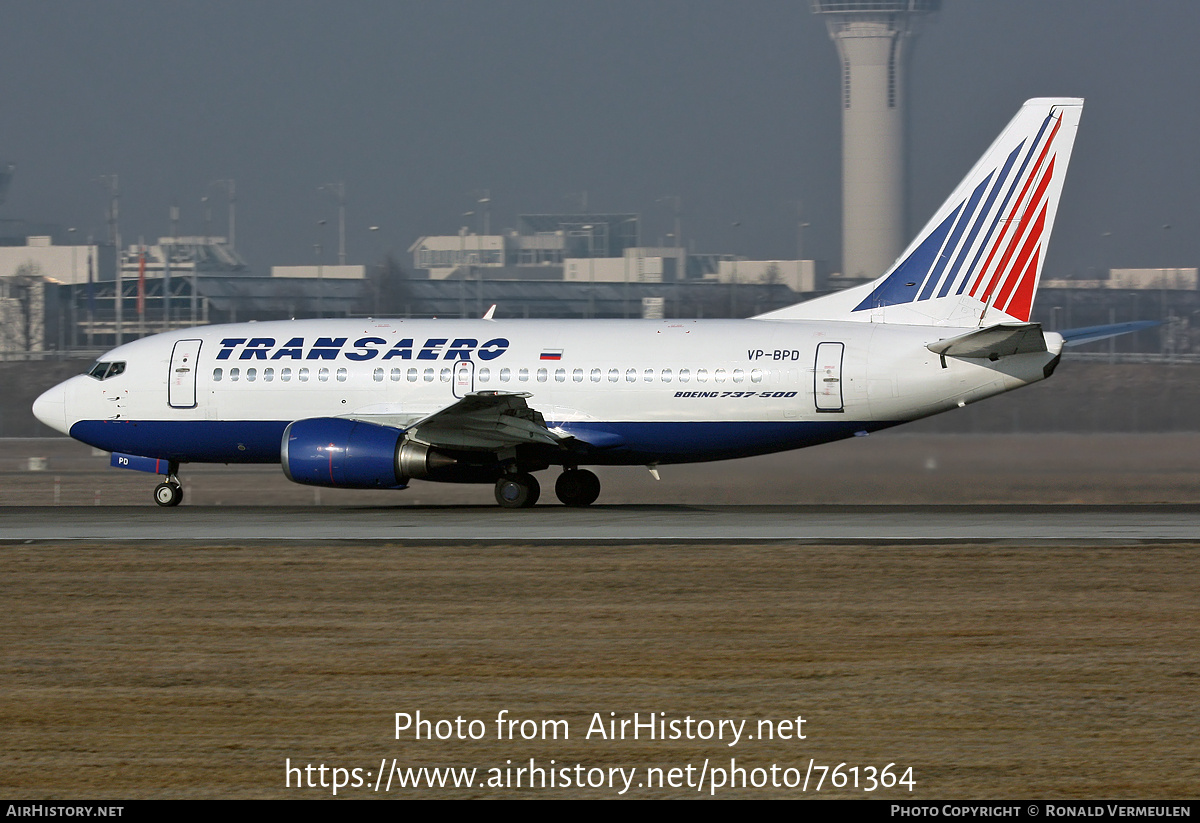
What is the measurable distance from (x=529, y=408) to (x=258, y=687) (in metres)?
17.0

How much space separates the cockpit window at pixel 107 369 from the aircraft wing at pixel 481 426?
291 inches

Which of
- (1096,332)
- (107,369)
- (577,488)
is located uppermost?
(1096,332)

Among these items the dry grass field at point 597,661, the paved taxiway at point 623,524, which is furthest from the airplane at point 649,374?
the dry grass field at point 597,661

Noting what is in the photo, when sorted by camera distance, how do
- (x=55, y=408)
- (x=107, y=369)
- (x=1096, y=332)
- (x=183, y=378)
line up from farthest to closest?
1. (x=55, y=408)
2. (x=107, y=369)
3. (x=183, y=378)
4. (x=1096, y=332)

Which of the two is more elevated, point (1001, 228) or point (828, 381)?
point (1001, 228)

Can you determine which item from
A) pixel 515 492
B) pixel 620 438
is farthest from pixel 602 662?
pixel 515 492

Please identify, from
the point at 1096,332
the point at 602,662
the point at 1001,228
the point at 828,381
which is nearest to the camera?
the point at 602,662

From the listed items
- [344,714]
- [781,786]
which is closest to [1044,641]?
[781,786]

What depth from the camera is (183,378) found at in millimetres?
31344

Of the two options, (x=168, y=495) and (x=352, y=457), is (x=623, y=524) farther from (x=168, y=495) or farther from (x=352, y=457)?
(x=168, y=495)

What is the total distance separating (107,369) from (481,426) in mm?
8925

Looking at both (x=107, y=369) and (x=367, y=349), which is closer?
(x=367, y=349)

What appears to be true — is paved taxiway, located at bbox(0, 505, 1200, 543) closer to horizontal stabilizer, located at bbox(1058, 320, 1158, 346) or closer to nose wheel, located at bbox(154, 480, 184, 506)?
nose wheel, located at bbox(154, 480, 184, 506)
